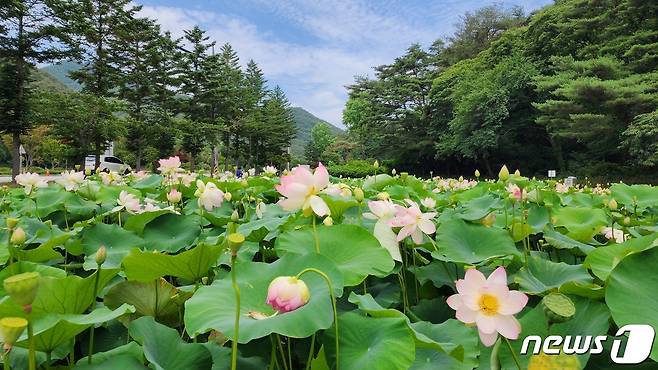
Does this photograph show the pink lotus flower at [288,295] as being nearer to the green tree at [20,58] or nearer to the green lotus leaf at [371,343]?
the green lotus leaf at [371,343]

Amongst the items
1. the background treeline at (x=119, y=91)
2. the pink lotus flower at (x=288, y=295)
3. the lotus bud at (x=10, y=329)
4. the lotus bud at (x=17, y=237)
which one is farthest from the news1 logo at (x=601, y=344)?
the background treeline at (x=119, y=91)

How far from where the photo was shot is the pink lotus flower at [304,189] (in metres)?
0.67

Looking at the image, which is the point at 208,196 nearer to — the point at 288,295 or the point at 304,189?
the point at 304,189

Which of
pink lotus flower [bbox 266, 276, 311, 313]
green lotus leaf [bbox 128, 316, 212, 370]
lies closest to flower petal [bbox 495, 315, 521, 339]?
pink lotus flower [bbox 266, 276, 311, 313]

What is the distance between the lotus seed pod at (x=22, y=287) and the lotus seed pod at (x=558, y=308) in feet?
1.59

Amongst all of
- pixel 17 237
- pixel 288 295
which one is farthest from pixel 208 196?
pixel 288 295

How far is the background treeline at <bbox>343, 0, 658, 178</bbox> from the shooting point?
1230cm

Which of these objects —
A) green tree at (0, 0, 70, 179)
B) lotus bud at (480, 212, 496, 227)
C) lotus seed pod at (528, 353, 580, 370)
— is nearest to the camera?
lotus seed pod at (528, 353, 580, 370)

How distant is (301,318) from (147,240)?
68 cm

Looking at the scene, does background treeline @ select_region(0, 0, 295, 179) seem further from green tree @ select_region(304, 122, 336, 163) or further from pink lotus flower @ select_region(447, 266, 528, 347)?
green tree @ select_region(304, 122, 336, 163)

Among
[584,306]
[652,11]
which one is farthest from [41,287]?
[652,11]

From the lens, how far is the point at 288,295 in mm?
453

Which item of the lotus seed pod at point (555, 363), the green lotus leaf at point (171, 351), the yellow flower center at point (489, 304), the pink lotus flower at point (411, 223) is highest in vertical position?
the pink lotus flower at point (411, 223)

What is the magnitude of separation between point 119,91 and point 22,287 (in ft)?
62.7
